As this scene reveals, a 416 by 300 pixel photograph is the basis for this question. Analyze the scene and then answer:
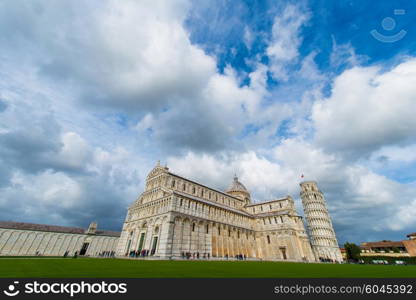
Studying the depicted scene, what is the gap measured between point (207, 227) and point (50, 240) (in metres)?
50.6

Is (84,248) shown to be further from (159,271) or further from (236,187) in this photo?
(159,271)

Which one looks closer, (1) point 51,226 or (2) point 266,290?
(2) point 266,290

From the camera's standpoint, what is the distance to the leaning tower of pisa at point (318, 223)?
6017 cm

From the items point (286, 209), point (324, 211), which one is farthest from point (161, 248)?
point (324, 211)

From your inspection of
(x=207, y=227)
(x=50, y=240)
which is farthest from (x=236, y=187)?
(x=50, y=240)

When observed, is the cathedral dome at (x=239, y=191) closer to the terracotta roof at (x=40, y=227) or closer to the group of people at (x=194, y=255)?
the group of people at (x=194, y=255)

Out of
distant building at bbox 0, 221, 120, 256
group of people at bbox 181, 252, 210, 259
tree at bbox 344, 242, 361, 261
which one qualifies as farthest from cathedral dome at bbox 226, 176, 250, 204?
tree at bbox 344, 242, 361, 261

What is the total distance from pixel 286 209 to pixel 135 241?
1475 inches

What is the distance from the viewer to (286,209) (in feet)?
169

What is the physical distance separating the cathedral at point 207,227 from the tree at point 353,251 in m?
6.53

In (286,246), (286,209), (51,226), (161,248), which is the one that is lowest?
(161,248)

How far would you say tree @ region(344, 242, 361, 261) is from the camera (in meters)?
61.7

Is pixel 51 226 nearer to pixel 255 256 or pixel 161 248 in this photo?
pixel 161 248

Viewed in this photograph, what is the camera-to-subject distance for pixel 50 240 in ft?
184
